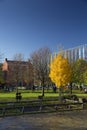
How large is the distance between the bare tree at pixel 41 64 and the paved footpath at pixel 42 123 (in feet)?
93.2

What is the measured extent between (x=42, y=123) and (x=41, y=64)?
3414cm

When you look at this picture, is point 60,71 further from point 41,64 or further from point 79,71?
point 79,71

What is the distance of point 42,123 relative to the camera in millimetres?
20281

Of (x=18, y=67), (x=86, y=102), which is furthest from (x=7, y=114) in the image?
(x=18, y=67)

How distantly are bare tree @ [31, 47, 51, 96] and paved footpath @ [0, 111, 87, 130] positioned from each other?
28418 millimetres

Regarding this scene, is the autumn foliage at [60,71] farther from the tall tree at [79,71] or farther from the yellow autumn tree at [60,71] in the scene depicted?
the tall tree at [79,71]

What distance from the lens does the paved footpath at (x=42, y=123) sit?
18500 mm

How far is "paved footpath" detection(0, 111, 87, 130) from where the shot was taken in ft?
60.7

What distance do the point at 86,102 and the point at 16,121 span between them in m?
14.6

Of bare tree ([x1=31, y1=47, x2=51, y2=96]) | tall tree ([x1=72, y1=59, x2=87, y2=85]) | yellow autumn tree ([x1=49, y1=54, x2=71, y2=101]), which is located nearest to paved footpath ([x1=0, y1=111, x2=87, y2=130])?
yellow autumn tree ([x1=49, y1=54, x2=71, y2=101])

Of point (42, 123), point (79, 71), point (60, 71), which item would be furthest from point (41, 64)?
point (42, 123)

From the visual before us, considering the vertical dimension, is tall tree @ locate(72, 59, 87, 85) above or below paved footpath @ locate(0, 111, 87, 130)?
above

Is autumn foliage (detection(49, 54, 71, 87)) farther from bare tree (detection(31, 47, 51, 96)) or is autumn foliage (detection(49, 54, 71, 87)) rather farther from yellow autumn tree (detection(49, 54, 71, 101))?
bare tree (detection(31, 47, 51, 96))

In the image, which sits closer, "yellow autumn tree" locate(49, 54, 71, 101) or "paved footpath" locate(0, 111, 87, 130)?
"paved footpath" locate(0, 111, 87, 130)
